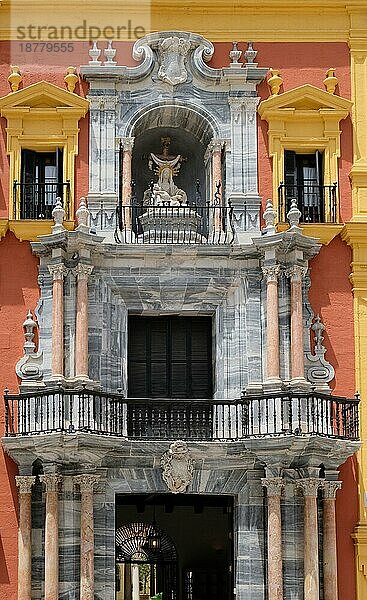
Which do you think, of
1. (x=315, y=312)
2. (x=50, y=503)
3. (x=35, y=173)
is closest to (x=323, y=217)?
(x=315, y=312)

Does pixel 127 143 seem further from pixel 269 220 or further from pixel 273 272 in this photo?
pixel 273 272

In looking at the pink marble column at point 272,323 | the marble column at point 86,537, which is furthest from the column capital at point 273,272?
the marble column at point 86,537

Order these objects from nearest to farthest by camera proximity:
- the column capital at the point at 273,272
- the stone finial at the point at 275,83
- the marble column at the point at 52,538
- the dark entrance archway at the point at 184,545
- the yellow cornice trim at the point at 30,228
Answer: the marble column at the point at 52,538 → the column capital at the point at 273,272 → the yellow cornice trim at the point at 30,228 → the stone finial at the point at 275,83 → the dark entrance archway at the point at 184,545

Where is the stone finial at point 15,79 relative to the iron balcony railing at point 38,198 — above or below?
above

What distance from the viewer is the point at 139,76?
74.0 feet

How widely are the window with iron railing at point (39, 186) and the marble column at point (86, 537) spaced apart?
480 cm

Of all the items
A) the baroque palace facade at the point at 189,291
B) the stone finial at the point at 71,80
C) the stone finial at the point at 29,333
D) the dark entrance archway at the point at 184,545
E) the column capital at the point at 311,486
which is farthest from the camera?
the dark entrance archway at the point at 184,545

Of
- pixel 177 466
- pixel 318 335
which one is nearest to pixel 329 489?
pixel 177 466

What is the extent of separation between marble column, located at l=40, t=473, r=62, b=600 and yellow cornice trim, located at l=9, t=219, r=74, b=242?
4.25 meters

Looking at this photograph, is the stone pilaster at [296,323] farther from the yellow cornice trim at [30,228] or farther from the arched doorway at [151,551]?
the arched doorway at [151,551]

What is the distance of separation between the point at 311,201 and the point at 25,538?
771cm

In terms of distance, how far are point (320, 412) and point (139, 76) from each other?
6.81m

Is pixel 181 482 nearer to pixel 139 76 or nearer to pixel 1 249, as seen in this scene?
pixel 1 249

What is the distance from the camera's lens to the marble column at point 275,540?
20.4 m
